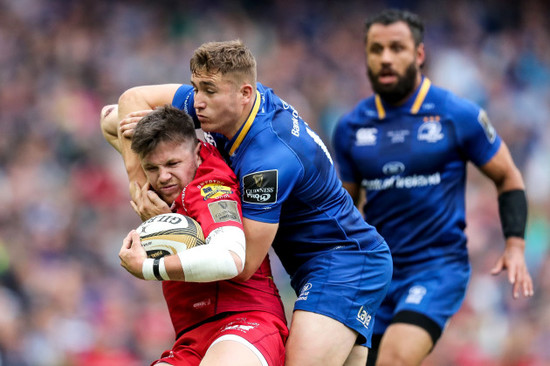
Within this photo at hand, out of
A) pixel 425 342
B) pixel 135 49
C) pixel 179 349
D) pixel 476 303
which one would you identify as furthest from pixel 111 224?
pixel 179 349

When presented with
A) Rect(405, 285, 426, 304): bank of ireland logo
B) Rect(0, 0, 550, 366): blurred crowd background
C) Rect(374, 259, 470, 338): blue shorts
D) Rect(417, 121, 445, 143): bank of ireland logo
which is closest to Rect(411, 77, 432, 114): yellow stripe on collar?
Rect(417, 121, 445, 143): bank of ireland logo

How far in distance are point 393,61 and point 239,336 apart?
9.79ft

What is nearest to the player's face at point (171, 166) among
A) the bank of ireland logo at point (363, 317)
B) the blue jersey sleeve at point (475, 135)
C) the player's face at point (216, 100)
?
the player's face at point (216, 100)

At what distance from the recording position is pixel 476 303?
1099 centimetres

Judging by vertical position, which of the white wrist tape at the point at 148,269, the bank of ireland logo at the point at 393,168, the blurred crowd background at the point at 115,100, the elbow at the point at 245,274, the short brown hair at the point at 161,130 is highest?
the short brown hair at the point at 161,130

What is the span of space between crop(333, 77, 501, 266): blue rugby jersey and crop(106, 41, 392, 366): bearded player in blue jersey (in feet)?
4.96

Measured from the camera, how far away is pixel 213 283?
4.26 meters

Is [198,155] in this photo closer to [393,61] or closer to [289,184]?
[289,184]

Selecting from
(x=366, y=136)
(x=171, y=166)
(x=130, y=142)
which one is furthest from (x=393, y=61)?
(x=171, y=166)

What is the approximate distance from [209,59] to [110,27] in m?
8.76

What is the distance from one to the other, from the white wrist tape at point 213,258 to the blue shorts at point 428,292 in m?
2.29

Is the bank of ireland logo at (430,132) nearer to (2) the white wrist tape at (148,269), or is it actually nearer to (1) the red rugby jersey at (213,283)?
(1) the red rugby jersey at (213,283)

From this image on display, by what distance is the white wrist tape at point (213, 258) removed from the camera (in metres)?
3.80

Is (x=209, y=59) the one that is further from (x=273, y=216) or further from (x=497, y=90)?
(x=497, y=90)
